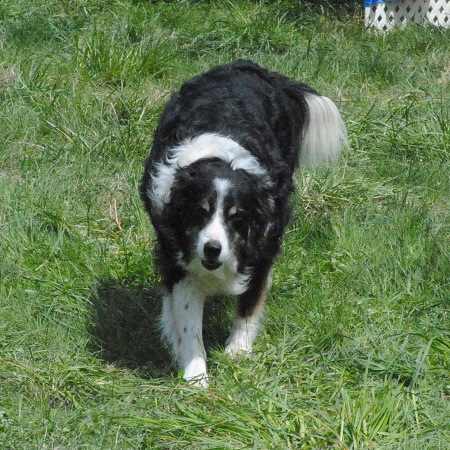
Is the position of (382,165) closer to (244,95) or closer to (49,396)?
Result: (244,95)

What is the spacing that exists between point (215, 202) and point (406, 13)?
16.5ft

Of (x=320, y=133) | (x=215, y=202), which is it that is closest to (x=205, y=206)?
(x=215, y=202)

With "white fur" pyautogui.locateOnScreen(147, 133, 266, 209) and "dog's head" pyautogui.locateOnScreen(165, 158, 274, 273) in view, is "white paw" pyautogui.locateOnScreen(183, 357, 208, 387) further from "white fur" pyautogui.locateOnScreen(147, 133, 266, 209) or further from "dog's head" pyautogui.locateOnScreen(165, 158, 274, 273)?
"white fur" pyautogui.locateOnScreen(147, 133, 266, 209)

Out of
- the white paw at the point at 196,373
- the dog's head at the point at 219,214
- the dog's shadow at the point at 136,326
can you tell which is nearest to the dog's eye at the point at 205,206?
the dog's head at the point at 219,214

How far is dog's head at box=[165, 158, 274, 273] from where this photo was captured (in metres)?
3.91

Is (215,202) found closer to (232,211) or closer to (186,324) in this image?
(232,211)

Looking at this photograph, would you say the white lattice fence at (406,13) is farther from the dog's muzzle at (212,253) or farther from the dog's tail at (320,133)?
the dog's muzzle at (212,253)

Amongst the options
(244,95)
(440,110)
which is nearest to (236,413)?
(244,95)

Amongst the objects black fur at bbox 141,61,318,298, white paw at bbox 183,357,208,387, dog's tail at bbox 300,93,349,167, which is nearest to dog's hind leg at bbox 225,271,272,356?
black fur at bbox 141,61,318,298

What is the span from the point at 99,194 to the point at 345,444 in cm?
270

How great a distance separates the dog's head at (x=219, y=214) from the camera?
154 inches

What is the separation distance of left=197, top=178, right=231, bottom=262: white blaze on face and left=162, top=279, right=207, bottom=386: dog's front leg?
1.42ft

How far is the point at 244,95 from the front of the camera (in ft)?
15.2

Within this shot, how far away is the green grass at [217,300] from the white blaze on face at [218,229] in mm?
574
